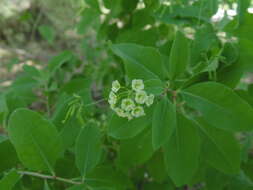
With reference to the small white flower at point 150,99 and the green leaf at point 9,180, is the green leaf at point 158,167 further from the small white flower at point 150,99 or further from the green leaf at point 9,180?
the green leaf at point 9,180

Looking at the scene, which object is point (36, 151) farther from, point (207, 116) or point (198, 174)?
point (198, 174)

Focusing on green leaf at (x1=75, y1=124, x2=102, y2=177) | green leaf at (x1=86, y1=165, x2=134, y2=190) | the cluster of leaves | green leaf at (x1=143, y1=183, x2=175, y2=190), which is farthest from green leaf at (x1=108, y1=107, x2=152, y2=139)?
green leaf at (x1=143, y1=183, x2=175, y2=190)

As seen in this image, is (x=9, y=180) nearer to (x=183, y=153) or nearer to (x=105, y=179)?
(x=105, y=179)

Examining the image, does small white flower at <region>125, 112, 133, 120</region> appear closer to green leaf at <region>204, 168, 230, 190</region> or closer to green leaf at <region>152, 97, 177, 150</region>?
green leaf at <region>152, 97, 177, 150</region>

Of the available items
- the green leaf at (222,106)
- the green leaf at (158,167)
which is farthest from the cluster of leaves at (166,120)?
the green leaf at (158,167)

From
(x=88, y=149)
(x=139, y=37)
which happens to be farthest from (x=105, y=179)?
(x=139, y=37)

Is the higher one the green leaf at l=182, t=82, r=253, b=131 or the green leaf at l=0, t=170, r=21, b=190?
the green leaf at l=182, t=82, r=253, b=131
